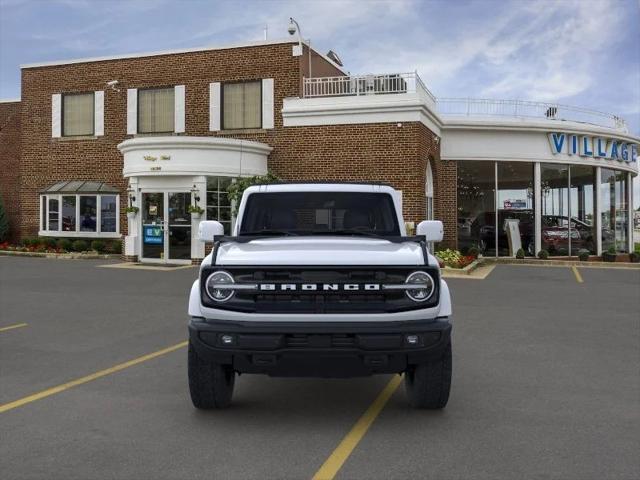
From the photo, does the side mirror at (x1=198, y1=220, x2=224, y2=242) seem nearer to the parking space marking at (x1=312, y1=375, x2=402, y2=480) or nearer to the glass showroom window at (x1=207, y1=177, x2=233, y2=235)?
the parking space marking at (x1=312, y1=375, x2=402, y2=480)

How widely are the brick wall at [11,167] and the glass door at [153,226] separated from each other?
30.2ft

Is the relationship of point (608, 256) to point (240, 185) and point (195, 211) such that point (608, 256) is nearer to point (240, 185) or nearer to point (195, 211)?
point (240, 185)

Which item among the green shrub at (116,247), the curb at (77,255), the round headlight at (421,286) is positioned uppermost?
the green shrub at (116,247)

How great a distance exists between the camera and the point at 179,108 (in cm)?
2302

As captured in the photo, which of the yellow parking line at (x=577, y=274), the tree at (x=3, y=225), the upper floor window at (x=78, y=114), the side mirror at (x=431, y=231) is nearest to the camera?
the side mirror at (x=431, y=231)

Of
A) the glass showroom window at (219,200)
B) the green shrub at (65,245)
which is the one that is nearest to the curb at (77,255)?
the green shrub at (65,245)

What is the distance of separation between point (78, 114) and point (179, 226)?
27.3 ft

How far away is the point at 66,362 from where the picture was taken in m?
6.87

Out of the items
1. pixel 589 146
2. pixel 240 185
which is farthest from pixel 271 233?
pixel 589 146

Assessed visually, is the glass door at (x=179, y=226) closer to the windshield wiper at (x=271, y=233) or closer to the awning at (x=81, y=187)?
the awning at (x=81, y=187)

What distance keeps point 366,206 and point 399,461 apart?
111 inches

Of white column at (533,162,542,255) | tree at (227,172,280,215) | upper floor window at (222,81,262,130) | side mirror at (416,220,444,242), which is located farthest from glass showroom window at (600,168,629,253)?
side mirror at (416,220,444,242)

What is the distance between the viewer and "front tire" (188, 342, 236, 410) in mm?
4836

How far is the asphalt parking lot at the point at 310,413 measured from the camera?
3998 mm
